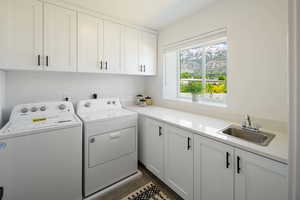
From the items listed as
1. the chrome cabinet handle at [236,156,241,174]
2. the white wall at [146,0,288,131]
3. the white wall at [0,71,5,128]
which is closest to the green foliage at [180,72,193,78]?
the white wall at [146,0,288,131]

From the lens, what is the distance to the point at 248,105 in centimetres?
152

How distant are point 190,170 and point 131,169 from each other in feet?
3.12

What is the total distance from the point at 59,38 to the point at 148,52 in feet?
4.75

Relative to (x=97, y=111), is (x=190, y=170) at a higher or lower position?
lower

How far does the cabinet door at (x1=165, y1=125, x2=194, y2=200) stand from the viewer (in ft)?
4.75

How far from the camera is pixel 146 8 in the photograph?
1886 millimetres

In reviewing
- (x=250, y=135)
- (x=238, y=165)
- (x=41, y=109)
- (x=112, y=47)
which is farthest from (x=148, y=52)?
(x=238, y=165)

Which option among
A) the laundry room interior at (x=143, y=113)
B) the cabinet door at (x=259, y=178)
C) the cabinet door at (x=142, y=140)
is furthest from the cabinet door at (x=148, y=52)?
the cabinet door at (x=259, y=178)

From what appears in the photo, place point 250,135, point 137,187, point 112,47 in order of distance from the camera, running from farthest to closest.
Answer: point 112,47
point 137,187
point 250,135

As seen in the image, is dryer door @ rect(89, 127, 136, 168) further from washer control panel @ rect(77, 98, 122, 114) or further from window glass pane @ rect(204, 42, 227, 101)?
window glass pane @ rect(204, 42, 227, 101)

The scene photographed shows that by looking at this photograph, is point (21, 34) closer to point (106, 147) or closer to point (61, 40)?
point (61, 40)

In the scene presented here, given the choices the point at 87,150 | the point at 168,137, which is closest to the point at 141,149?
the point at 168,137

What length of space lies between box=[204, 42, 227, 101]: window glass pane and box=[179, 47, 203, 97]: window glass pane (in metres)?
0.13

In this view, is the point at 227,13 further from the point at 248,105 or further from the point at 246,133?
the point at 246,133
